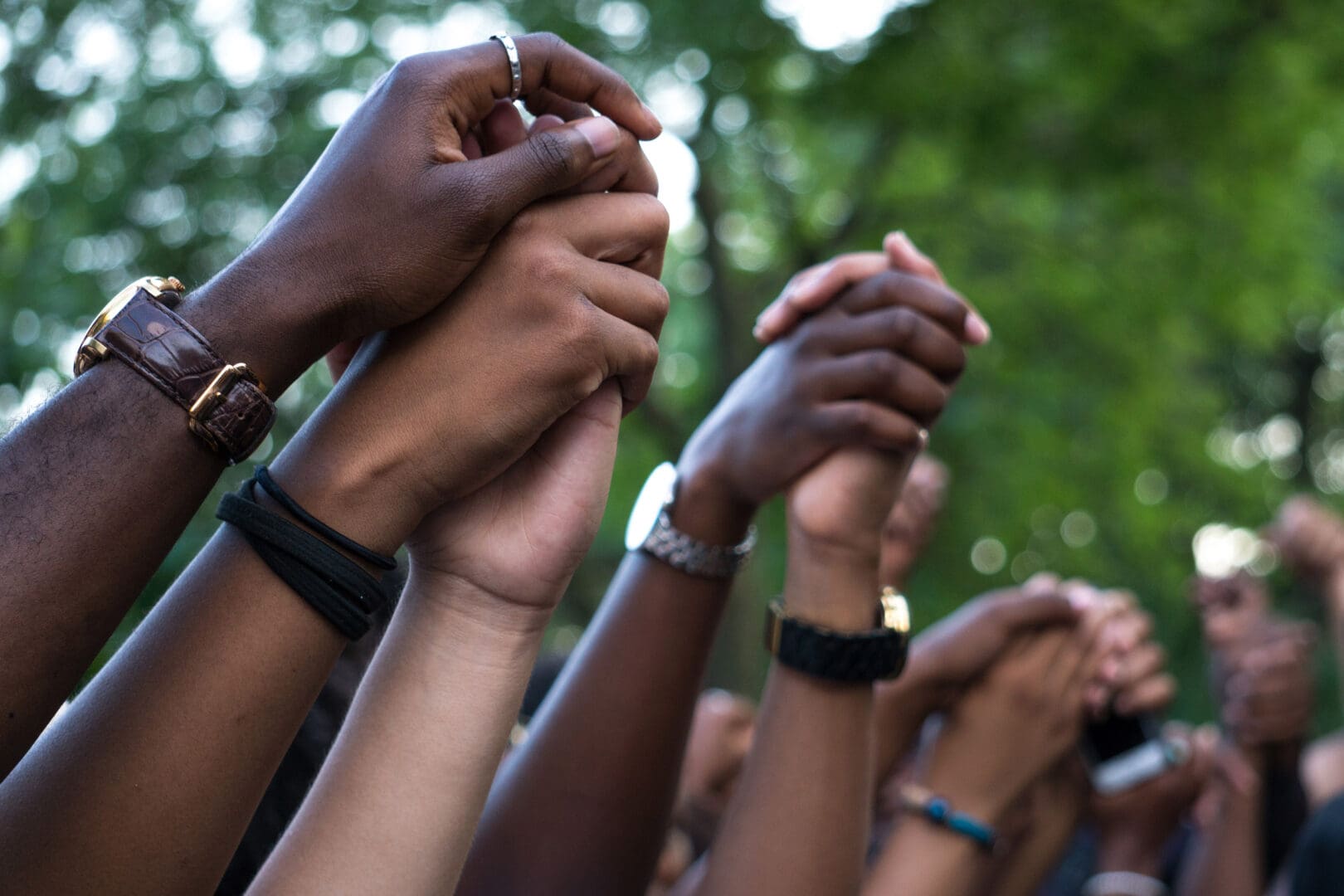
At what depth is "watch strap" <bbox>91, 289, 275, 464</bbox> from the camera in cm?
105

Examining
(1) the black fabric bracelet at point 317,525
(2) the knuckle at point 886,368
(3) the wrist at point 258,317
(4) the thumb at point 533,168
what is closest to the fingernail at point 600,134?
(4) the thumb at point 533,168

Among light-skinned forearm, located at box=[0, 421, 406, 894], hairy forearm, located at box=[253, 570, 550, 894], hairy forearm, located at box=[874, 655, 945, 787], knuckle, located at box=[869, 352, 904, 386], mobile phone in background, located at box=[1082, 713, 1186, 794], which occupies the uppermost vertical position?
light-skinned forearm, located at box=[0, 421, 406, 894]

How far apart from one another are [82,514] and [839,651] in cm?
110

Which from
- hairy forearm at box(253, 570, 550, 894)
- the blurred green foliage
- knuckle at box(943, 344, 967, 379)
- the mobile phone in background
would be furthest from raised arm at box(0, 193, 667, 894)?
the blurred green foliage

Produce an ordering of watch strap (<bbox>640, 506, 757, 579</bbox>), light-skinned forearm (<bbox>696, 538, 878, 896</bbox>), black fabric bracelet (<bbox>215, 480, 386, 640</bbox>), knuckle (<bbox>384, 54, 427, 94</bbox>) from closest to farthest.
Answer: black fabric bracelet (<bbox>215, 480, 386, 640</bbox>)
knuckle (<bbox>384, 54, 427, 94</bbox>)
light-skinned forearm (<bbox>696, 538, 878, 896</bbox>)
watch strap (<bbox>640, 506, 757, 579</bbox>)

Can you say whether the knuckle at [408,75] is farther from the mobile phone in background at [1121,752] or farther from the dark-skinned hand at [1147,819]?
the dark-skinned hand at [1147,819]

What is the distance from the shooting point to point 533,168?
4.04 feet

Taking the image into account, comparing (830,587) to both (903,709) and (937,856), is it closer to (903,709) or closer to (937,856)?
(937,856)

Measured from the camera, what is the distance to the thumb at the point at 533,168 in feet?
3.87

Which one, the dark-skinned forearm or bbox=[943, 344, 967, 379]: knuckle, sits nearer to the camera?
the dark-skinned forearm

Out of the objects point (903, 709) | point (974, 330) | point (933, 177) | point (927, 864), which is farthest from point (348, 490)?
point (933, 177)

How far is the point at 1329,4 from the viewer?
7.14 m

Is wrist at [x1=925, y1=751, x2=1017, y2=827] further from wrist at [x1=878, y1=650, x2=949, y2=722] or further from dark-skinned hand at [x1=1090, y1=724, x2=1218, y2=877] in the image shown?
dark-skinned hand at [x1=1090, y1=724, x2=1218, y2=877]

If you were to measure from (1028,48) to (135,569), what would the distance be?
723cm
